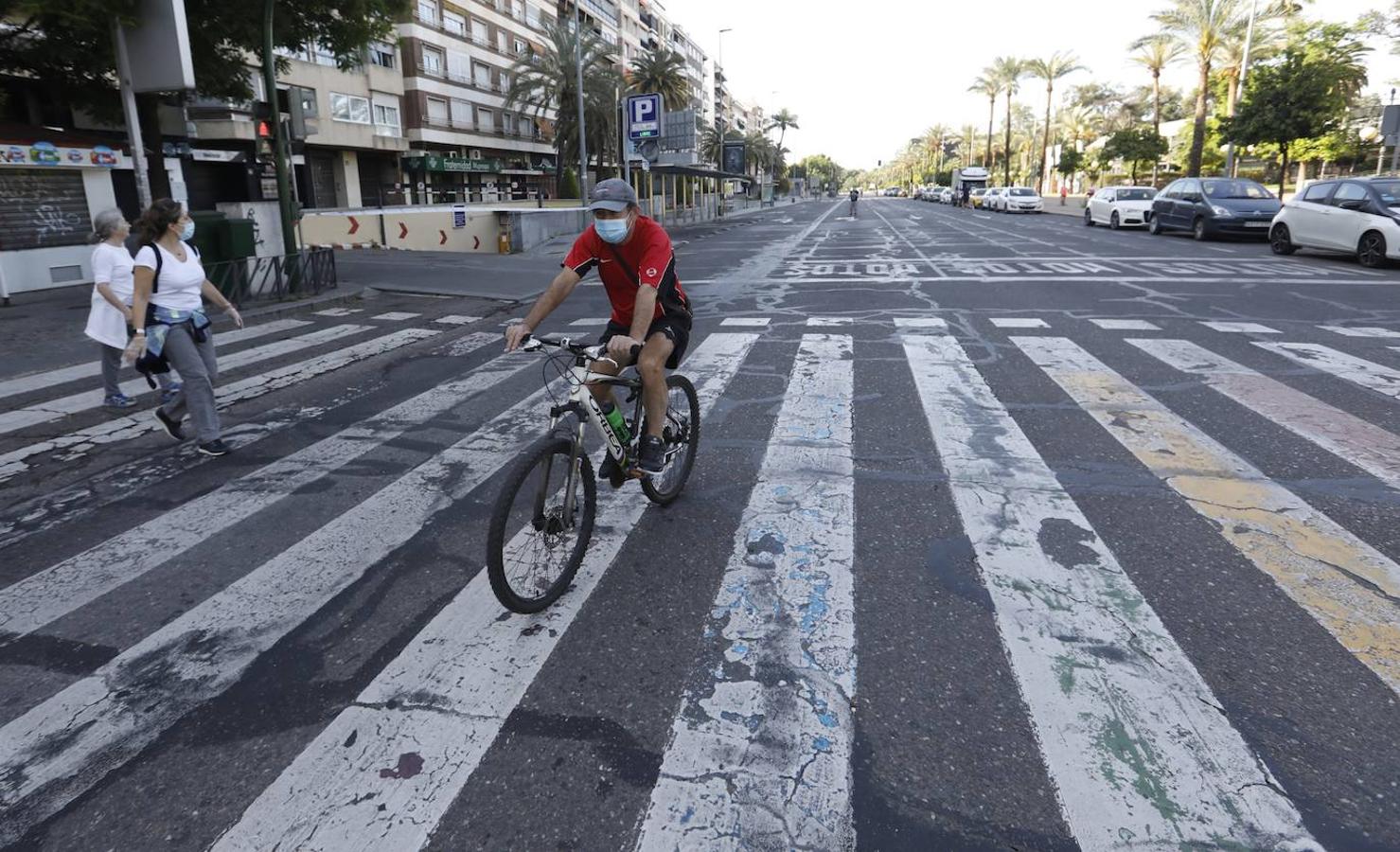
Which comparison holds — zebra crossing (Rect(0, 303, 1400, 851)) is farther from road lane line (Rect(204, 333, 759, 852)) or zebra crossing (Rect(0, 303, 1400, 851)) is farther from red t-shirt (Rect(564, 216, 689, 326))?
red t-shirt (Rect(564, 216, 689, 326))

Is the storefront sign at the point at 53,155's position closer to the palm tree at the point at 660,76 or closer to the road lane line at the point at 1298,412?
the road lane line at the point at 1298,412

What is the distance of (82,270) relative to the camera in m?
15.1

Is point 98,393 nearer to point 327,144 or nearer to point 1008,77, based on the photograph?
point 327,144

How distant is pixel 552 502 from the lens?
3.53 metres

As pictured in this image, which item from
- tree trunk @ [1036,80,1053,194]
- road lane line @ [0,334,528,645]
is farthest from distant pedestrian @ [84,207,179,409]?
tree trunk @ [1036,80,1053,194]

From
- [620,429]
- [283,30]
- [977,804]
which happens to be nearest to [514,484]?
[620,429]

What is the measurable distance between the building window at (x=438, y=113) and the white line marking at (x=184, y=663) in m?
49.2

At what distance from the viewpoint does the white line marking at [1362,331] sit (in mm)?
8750

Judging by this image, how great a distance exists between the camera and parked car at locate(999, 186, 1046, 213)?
4619 cm

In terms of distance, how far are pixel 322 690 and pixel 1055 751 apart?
2.47 meters

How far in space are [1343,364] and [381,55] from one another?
4628cm

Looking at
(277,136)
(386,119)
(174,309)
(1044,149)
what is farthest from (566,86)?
(174,309)

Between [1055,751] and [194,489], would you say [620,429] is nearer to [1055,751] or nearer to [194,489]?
[1055,751]

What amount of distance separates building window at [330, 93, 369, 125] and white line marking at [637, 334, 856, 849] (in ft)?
138
